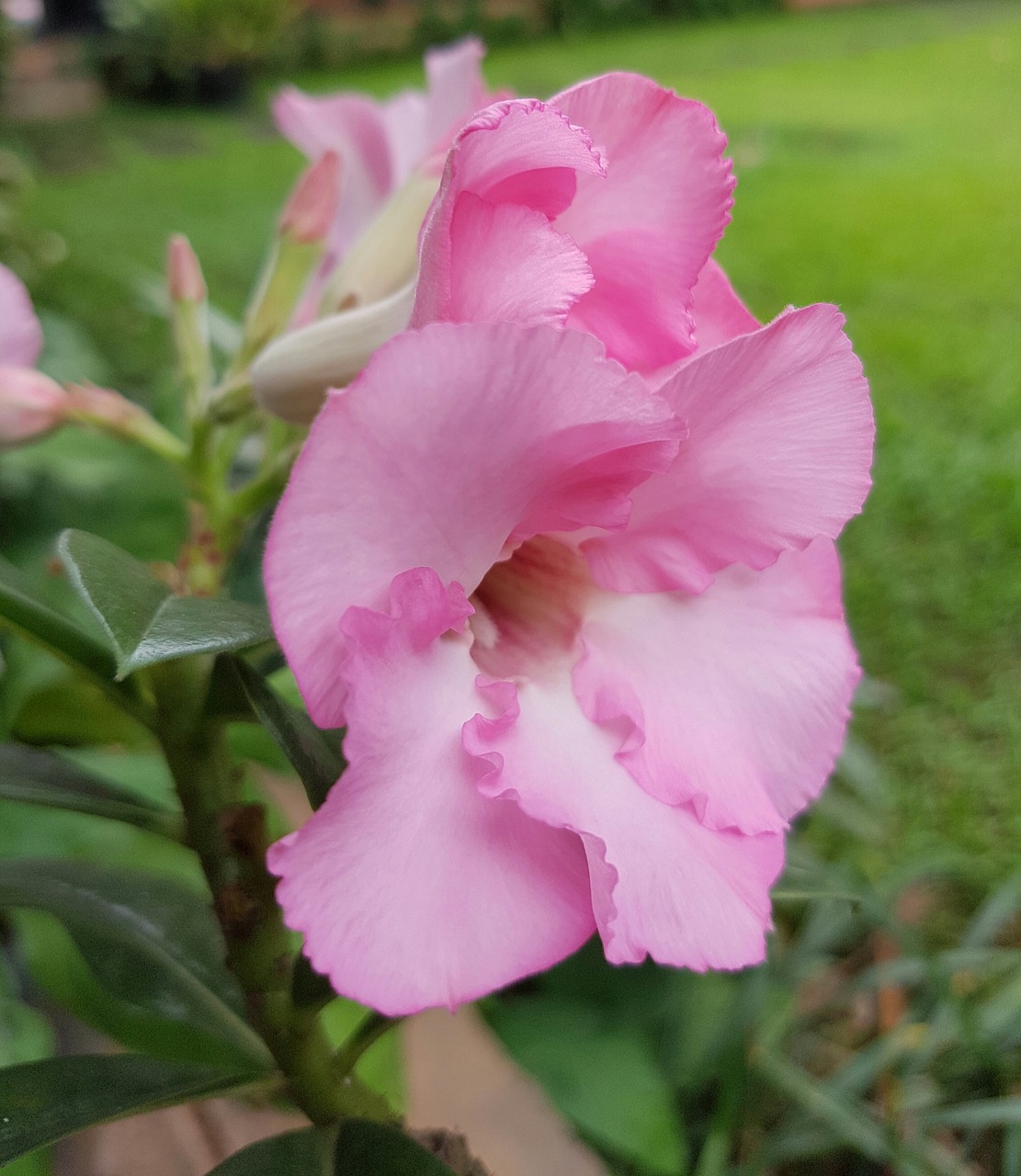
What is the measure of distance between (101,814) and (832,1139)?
65cm

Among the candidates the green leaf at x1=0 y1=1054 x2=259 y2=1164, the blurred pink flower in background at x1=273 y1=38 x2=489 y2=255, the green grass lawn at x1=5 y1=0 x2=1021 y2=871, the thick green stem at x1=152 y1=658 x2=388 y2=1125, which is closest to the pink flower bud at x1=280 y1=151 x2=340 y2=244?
the blurred pink flower in background at x1=273 y1=38 x2=489 y2=255

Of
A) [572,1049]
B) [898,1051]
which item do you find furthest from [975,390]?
[572,1049]

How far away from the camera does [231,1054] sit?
49 centimetres

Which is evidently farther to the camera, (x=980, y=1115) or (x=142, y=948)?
(x=980, y=1115)

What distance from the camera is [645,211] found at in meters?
0.32

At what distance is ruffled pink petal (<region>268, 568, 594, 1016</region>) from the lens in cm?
26

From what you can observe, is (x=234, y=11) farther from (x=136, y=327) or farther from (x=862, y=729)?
(x=862, y=729)

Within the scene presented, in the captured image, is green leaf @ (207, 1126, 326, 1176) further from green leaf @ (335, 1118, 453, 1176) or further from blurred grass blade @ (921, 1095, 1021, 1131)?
blurred grass blade @ (921, 1095, 1021, 1131)

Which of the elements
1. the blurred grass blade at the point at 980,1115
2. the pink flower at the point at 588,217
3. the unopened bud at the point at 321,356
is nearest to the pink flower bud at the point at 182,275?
the unopened bud at the point at 321,356

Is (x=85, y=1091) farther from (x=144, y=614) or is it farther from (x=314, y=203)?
(x=314, y=203)

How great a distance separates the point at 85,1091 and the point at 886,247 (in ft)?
8.10

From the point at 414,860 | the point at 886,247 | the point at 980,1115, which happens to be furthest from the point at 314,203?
the point at 886,247

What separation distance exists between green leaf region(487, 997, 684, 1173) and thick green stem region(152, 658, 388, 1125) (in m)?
0.36

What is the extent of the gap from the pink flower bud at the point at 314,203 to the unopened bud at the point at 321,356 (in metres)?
0.15
